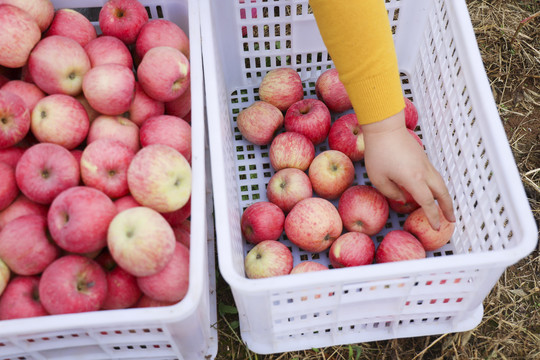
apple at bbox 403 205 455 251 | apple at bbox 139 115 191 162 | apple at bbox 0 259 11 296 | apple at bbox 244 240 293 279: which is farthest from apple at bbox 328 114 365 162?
apple at bbox 0 259 11 296

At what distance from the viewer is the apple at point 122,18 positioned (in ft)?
4.22

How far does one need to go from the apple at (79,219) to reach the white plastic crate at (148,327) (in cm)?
15

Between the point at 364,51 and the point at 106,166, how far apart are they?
0.60 m

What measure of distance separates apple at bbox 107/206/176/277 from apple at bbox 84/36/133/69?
16.7 inches

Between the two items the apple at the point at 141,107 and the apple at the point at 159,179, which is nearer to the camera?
the apple at the point at 159,179

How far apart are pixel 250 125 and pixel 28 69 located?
61 cm

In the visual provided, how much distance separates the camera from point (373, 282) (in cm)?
99

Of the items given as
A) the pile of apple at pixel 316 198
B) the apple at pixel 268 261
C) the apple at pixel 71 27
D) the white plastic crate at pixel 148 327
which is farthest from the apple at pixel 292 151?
the apple at pixel 71 27

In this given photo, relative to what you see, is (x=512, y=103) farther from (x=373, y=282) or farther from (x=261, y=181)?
(x=373, y=282)

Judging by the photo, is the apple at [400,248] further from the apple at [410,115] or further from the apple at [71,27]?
the apple at [71,27]

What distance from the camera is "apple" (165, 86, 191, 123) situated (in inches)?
50.8

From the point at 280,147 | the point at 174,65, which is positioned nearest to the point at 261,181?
the point at 280,147

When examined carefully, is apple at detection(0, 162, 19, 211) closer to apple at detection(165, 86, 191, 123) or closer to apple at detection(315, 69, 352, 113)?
apple at detection(165, 86, 191, 123)

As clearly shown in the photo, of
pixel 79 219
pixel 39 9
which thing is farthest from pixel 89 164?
pixel 39 9
